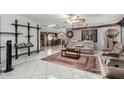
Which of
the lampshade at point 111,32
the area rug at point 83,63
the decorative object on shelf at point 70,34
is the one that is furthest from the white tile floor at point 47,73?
the decorative object on shelf at point 70,34

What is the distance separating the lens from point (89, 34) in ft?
33.3

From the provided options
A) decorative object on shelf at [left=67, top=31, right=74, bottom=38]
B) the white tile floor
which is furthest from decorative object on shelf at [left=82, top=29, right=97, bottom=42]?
the white tile floor

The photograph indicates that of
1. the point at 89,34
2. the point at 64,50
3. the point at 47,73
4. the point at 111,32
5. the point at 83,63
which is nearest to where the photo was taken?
the point at 47,73

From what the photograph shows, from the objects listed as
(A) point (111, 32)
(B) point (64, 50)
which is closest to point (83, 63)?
(B) point (64, 50)

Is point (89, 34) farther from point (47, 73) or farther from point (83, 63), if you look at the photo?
point (47, 73)

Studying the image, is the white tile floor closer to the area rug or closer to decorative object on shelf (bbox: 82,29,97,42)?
the area rug

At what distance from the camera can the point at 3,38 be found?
4.87 meters

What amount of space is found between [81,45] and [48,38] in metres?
8.11

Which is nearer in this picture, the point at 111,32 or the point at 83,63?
the point at 83,63

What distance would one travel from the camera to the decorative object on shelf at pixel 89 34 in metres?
9.81

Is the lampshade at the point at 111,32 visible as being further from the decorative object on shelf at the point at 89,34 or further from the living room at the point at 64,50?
the decorative object on shelf at the point at 89,34

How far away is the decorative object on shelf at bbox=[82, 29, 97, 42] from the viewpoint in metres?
9.81

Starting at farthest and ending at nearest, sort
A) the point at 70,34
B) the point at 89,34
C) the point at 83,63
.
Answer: the point at 70,34 → the point at 89,34 → the point at 83,63

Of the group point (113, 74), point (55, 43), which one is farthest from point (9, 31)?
point (55, 43)
